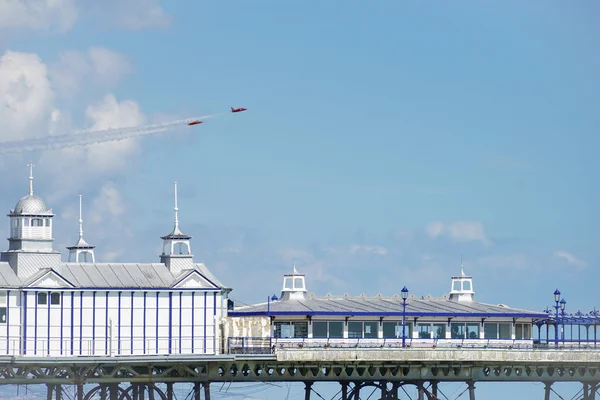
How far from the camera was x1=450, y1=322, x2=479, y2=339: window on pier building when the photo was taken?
105 metres

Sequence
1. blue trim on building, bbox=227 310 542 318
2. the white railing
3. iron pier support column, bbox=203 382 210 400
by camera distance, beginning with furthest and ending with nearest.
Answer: blue trim on building, bbox=227 310 542 318
iron pier support column, bbox=203 382 210 400
the white railing

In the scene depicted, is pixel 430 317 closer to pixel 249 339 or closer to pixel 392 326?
pixel 392 326

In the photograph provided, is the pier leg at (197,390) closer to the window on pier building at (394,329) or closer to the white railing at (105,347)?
the white railing at (105,347)

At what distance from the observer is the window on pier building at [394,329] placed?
103 metres

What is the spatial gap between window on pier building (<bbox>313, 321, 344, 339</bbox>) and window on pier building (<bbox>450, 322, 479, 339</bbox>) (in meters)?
8.64

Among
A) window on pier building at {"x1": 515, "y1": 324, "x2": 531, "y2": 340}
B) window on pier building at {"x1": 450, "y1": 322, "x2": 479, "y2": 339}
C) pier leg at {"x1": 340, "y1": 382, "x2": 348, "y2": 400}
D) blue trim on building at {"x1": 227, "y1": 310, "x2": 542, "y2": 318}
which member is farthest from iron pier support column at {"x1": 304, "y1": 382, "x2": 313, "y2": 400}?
window on pier building at {"x1": 515, "y1": 324, "x2": 531, "y2": 340}

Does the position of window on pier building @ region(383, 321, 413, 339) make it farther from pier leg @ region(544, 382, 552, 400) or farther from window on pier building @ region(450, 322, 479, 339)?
pier leg @ region(544, 382, 552, 400)

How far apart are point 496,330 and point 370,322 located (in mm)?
10063

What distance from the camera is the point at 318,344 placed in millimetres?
99375

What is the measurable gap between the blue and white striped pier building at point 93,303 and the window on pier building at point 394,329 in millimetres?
12070

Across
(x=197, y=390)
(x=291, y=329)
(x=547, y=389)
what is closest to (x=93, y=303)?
(x=197, y=390)

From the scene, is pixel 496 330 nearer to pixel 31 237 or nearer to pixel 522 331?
pixel 522 331

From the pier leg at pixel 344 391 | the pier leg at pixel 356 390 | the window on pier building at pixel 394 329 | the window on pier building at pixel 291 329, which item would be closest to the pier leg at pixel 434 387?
the window on pier building at pixel 394 329

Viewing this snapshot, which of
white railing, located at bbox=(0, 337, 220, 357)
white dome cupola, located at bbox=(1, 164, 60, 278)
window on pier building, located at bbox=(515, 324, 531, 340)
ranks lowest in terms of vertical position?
white railing, located at bbox=(0, 337, 220, 357)
